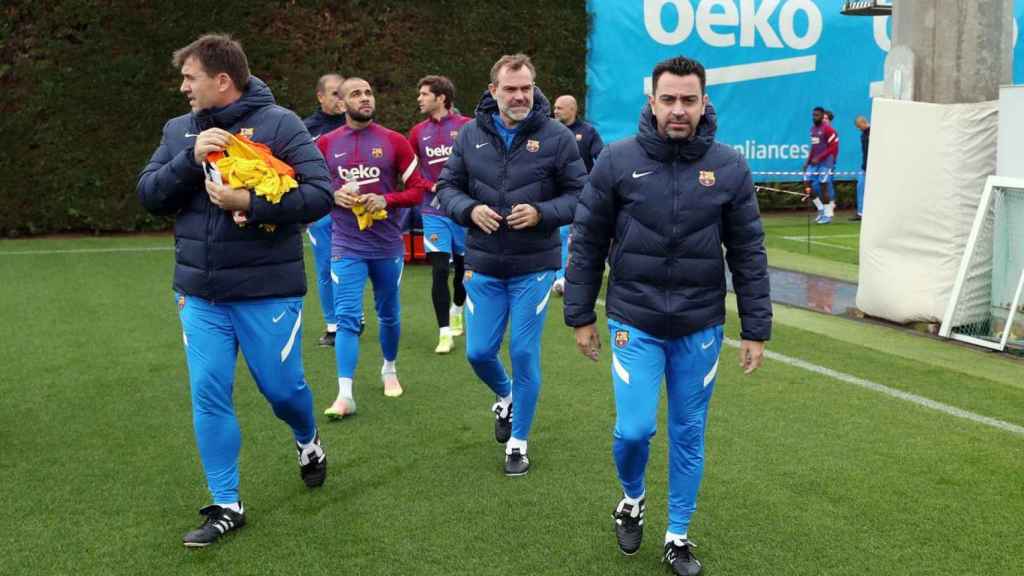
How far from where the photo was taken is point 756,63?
18.8 meters

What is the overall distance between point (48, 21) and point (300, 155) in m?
12.5

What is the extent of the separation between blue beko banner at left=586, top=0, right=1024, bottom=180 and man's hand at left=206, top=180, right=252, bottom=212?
13.8m

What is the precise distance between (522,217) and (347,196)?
1.71m

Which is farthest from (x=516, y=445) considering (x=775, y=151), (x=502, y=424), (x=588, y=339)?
(x=775, y=151)

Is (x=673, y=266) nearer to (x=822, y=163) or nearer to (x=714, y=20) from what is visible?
(x=714, y=20)

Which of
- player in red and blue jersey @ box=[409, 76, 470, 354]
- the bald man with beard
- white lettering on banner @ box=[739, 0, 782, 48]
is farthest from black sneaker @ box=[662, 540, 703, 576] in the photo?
white lettering on banner @ box=[739, 0, 782, 48]

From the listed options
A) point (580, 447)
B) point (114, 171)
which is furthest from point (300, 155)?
point (114, 171)

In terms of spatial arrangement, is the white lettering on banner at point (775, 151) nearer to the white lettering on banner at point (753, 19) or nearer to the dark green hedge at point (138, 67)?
the white lettering on banner at point (753, 19)

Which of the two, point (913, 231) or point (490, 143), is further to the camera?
point (913, 231)

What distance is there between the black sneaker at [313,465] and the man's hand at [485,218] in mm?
1389

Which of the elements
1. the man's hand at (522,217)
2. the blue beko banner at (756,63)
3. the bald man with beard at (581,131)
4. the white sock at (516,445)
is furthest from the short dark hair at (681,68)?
the blue beko banner at (756,63)

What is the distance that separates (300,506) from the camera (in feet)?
16.1

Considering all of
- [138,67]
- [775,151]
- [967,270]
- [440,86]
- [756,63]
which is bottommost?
[967,270]

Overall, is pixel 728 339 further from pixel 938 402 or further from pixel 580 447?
pixel 580 447
